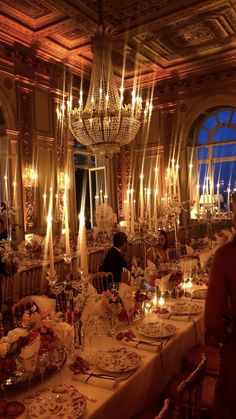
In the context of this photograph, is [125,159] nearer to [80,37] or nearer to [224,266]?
[80,37]

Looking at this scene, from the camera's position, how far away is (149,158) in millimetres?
11773

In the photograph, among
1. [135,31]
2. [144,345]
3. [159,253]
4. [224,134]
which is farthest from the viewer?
[224,134]

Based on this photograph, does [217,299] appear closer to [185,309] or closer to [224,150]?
[185,309]

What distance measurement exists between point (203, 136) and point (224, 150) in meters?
0.74

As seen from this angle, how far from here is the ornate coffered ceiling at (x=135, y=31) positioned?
719 centimetres

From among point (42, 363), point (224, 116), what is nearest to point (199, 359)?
point (42, 363)

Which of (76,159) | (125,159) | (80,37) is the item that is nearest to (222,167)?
(125,159)

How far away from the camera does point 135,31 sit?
26.8 ft

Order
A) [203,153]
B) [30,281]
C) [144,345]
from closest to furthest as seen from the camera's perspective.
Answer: [144,345] → [30,281] → [203,153]

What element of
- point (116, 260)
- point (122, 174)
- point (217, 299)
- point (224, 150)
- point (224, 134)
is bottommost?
point (116, 260)

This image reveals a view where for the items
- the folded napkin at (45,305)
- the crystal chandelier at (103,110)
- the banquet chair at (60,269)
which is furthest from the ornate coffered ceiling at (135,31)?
the folded napkin at (45,305)

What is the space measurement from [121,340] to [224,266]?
3.78ft

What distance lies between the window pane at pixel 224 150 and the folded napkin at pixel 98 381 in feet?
32.4

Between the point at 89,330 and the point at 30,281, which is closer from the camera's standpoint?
the point at 89,330
